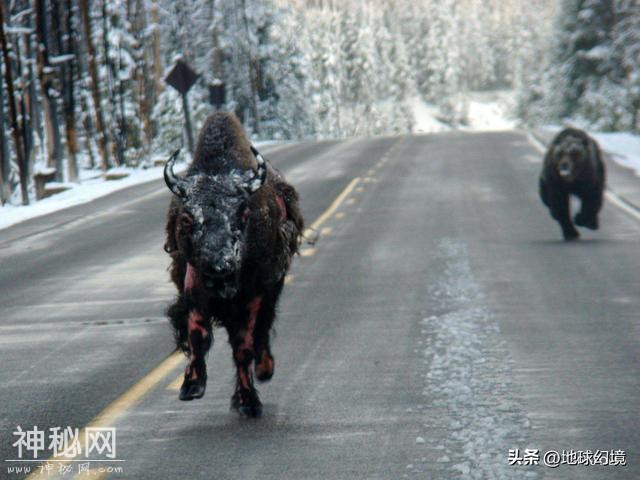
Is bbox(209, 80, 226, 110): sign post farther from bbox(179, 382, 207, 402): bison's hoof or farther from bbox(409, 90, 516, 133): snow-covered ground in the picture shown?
bbox(409, 90, 516, 133): snow-covered ground

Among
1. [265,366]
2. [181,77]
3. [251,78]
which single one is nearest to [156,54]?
[251,78]

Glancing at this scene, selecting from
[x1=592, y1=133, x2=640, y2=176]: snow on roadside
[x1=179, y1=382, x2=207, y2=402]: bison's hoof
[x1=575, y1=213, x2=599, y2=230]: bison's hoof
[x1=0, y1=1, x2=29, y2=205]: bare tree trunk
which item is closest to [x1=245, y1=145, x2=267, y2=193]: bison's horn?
[x1=179, y1=382, x2=207, y2=402]: bison's hoof

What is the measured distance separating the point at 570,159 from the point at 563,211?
710 millimetres

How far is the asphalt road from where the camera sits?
251 inches

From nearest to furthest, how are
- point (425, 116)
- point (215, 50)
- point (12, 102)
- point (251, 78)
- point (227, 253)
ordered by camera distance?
point (227, 253) < point (12, 102) < point (215, 50) < point (251, 78) < point (425, 116)

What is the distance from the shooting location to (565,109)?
7406 centimetres

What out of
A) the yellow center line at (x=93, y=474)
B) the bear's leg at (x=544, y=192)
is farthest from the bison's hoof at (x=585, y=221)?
the yellow center line at (x=93, y=474)

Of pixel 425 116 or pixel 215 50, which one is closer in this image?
pixel 215 50

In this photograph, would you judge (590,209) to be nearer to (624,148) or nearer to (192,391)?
(192,391)

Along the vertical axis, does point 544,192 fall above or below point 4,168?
above

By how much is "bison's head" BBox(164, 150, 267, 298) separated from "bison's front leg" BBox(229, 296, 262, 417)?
19.2 inches

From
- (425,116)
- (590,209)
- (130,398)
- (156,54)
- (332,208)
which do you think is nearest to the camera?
(130,398)

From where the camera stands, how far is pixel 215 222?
654cm

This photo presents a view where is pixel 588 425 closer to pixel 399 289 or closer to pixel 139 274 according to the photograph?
pixel 399 289
